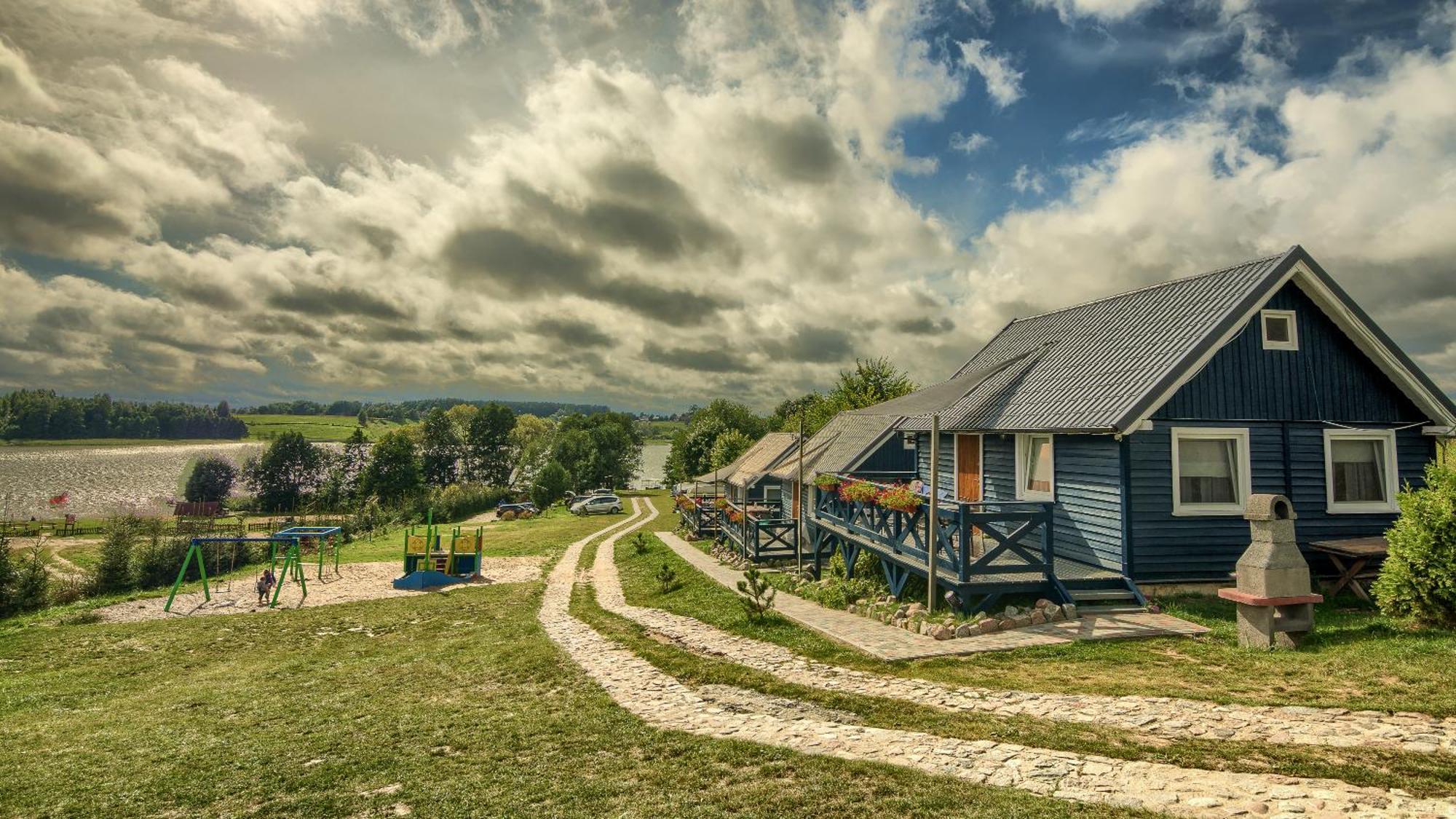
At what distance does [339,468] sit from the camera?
82875 mm

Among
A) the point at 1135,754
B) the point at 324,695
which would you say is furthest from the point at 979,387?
the point at 324,695

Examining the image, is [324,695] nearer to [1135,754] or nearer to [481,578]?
[1135,754]

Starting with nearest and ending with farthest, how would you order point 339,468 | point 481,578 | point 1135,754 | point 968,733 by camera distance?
point 1135,754, point 968,733, point 481,578, point 339,468

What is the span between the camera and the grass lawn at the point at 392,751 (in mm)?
6230

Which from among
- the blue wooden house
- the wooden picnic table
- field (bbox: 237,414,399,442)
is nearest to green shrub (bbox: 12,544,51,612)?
the blue wooden house

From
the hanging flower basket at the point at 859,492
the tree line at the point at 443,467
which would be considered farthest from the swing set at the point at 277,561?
the tree line at the point at 443,467

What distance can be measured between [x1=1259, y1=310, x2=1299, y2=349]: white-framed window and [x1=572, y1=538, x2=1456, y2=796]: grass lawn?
1026 centimetres

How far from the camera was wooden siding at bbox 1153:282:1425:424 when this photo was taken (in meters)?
13.5

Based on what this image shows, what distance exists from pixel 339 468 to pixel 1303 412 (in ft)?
303

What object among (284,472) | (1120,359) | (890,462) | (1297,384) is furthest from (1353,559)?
(284,472)

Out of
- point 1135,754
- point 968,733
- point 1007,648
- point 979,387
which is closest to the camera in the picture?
point 1135,754

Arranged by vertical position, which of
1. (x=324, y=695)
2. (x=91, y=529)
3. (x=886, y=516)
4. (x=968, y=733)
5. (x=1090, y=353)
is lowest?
(x=91, y=529)

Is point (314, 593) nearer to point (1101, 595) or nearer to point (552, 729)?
point (552, 729)

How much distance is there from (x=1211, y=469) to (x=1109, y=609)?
3.86 meters
